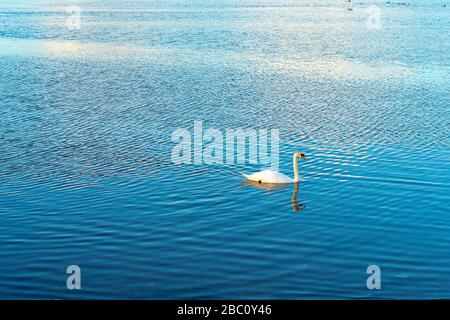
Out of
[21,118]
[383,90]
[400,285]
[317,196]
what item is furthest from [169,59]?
[400,285]

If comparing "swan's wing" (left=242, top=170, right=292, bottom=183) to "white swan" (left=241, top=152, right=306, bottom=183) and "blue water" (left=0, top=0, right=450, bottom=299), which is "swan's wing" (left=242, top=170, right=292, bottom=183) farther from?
"blue water" (left=0, top=0, right=450, bottom=299)

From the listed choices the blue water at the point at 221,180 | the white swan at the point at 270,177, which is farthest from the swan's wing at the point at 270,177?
the blue water at the point at 221,180

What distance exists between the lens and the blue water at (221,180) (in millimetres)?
15539

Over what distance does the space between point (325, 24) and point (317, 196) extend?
60146 millimetres

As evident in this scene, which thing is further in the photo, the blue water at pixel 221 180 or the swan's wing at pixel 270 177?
the swan's wing at pixel 270 177

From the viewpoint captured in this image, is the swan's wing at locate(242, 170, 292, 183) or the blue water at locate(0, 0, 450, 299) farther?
the swan's wing at locate(242, 170, 292, 183)

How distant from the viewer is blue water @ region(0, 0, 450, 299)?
15.5 meters

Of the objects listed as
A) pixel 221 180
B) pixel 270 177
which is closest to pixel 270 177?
pixel 270 177

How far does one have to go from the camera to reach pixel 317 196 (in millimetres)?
21031

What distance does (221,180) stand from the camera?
22453 millimetres

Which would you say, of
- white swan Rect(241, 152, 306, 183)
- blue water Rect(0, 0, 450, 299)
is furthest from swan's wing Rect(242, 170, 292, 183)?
blue water Rect(0, 0, 450, 299)

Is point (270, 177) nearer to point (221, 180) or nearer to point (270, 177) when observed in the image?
point (270, 177)

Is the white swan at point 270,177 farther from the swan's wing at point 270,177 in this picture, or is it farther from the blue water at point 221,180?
the blue water at point 221,180
